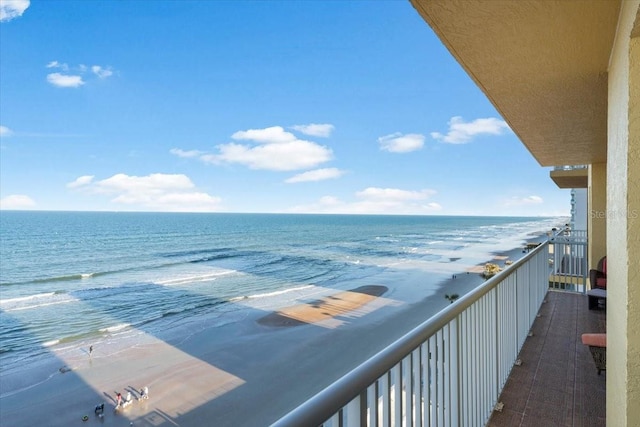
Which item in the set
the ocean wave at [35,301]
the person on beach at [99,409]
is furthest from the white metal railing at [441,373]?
the ocean wave at [35,301]

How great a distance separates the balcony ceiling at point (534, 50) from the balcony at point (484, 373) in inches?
51.3

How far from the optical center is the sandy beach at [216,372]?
8336 mm

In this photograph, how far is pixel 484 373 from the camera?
7.50 feet

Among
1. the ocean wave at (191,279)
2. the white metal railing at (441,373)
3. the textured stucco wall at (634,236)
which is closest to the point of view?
the white metal railing at (441,373)

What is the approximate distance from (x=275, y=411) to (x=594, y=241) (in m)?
7.67

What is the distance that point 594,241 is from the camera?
6.77 m

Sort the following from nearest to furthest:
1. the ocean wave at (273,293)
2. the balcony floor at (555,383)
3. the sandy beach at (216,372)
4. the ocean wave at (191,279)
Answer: the balcony floor at (555,383) → the sandy beach at (216,372) → the ocean wave at (273,293) → the ocean wave at (191,279)

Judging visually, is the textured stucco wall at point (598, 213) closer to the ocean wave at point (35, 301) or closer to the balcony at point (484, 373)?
the balcony at point (484, 373)

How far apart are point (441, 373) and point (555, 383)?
1.93 m

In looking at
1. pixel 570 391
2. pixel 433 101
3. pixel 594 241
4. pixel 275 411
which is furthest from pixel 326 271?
pixel 433 101

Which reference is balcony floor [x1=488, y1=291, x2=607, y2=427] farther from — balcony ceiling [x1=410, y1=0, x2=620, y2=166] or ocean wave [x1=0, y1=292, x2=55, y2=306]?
ocean wave [x1=0, y1=292, x2=55, y2=306]

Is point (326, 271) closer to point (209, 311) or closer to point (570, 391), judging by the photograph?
point (209, 311)

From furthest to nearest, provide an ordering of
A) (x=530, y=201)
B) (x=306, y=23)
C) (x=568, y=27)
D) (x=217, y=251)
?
(x=530, y=201) < (x=217, y=251) < (x=306, y=23) < (x=568, y=27)

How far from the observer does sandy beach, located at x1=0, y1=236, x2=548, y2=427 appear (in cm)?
834
